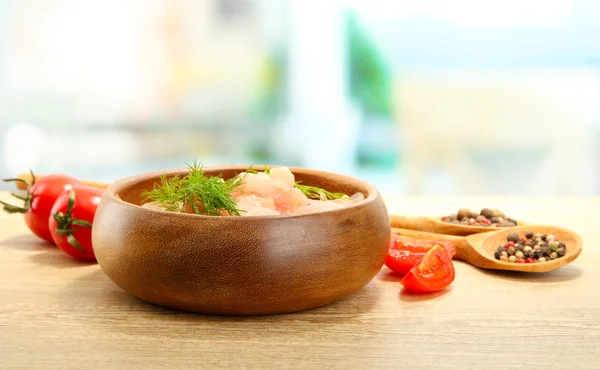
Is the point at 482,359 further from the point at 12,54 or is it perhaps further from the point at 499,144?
the point at 12,54

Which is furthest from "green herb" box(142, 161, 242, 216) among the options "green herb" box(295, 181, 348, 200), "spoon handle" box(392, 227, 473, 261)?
"spoon handle" box(392, 227, 473, 261)

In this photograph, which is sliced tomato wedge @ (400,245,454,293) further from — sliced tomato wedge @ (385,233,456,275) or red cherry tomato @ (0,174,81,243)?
red cherry tomato @ (0,174,81,243)

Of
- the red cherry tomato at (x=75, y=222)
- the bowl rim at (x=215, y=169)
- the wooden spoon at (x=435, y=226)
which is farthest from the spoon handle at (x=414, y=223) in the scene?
the red cherry tomato at (x=75, y=222)

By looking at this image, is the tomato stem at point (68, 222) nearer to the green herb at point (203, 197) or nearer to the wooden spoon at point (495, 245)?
the green herb at point (203, 197)

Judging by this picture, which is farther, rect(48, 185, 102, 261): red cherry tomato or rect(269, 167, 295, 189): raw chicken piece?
rect(48, 185, 102, 261): red cherry tomato

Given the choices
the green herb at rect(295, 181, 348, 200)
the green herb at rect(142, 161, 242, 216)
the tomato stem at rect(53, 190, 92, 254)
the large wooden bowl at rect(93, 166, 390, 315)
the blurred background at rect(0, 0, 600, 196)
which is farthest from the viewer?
the blurred background at rect(0, 0, 600, 196)
